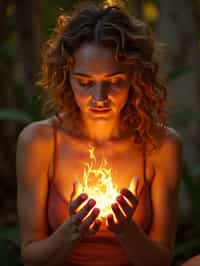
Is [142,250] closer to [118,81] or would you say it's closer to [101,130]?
[101,130]

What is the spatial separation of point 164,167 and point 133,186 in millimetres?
267

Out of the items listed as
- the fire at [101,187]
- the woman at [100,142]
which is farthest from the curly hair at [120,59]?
A: the fire at [101,187]

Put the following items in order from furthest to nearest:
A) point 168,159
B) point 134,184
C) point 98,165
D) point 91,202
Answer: point 168,159
point 98,165
point 134,184
point 91,202

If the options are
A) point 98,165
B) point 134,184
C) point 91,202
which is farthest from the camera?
point 98,165

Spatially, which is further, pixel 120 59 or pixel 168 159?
pixel 168 159

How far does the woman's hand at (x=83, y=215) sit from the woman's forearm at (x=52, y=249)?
0.21ft

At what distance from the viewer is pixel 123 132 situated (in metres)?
2.08

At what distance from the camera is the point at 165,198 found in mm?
2029

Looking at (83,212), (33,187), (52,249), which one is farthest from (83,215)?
(33,187)

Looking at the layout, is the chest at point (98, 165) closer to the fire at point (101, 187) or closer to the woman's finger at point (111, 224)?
the fire at point (101, 187)

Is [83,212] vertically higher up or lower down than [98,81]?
lower down

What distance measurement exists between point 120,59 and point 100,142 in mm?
299

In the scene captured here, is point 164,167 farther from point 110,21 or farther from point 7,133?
point 7,133

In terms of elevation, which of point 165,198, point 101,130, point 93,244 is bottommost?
point 93,244
